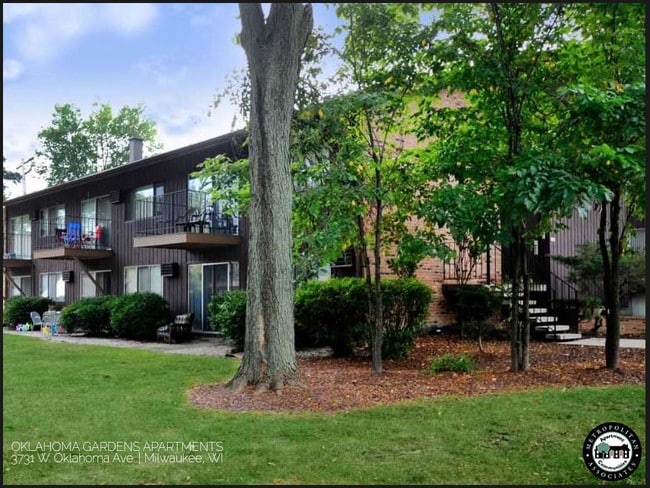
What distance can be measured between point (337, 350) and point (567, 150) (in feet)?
17.0

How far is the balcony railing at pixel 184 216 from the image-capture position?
598 inches

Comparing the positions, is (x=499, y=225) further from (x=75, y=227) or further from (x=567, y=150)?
(x=75, y=227)

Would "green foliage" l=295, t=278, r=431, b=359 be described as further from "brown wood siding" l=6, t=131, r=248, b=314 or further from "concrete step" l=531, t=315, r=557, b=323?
"brown wood siding" l=6, t=131, r=248, b=314

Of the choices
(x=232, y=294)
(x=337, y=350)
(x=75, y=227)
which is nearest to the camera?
(x=337, y=350)

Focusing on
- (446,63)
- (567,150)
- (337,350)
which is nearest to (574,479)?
(567,150)

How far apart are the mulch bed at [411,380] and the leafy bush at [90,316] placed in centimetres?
881

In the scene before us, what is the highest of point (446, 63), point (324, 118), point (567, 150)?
point (446, 63)

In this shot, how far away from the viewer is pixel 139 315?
49.8ft

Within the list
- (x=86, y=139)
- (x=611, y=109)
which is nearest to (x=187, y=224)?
(x=611, y=109)

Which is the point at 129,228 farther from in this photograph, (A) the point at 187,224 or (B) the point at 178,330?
(B) the point at 178,330

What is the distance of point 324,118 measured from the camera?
27.1 ft

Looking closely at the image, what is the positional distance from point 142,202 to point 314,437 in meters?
14.6

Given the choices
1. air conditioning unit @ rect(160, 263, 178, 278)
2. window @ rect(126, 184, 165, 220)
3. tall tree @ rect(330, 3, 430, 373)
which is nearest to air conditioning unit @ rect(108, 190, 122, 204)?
window @ rect(126, 184, 165, 220)

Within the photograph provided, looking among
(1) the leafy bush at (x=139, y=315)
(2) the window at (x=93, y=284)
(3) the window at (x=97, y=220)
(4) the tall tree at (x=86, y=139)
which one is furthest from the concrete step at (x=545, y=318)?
(4) the tall tree at (x=86, y=139)
